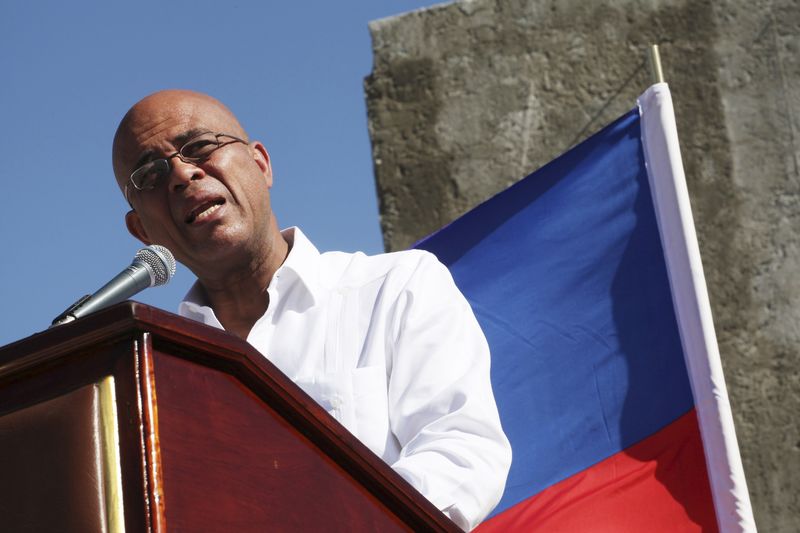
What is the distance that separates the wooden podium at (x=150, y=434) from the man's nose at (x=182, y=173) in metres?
1.33

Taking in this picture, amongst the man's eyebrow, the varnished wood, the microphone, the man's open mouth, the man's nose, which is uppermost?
the man's eyebrow

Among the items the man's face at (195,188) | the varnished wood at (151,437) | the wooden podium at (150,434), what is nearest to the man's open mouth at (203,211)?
the man's face at (195,188)

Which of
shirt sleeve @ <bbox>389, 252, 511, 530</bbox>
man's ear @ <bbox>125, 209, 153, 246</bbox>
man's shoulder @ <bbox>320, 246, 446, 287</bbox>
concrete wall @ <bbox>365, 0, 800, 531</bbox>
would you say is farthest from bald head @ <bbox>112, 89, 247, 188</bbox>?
concrete wall @ <bbox>365, 0, 800, 531</bbox>

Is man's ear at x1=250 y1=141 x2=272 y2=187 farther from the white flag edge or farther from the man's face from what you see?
the white flag edge

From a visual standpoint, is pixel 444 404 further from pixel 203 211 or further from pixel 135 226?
pixel 135 226

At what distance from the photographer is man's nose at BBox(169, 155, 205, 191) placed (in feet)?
8.88

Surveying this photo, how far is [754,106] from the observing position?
500 centimetres

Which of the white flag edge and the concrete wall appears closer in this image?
the white flag edge

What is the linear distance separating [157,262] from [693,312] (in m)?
1.95

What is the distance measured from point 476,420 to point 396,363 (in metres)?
0.26

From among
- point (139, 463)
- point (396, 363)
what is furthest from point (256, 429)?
point (396, 363)

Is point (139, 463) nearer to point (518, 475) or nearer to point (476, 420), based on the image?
point (476, 420)

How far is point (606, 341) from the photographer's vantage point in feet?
12.3

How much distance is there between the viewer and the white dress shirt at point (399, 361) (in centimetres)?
205
